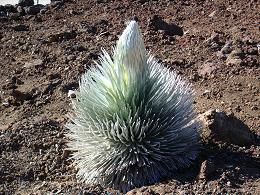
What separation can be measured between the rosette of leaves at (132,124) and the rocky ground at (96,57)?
0.39 ft

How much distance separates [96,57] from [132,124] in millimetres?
2268

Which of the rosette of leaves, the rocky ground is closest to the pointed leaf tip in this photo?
the rosette of leaves

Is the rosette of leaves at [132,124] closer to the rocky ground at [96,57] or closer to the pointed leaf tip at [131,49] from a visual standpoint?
the pointed leaf tip at [131,49]

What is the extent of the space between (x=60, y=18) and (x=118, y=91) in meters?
3.57

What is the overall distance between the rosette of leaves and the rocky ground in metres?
0.12

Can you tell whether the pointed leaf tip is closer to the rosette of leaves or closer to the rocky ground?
the rosette of leaves

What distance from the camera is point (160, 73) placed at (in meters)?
4.25

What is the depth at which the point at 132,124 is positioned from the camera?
416 centimetres

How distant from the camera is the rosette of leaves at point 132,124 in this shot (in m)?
4.16

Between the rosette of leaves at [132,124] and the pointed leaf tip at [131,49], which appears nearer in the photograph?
the pointed leaf tip at [131,49]

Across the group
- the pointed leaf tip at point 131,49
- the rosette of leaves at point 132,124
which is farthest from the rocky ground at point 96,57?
the pointed leaf tip at point 131,49

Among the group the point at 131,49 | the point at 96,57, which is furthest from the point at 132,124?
the point at 96,57

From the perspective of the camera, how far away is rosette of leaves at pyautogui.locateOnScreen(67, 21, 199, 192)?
164 inches

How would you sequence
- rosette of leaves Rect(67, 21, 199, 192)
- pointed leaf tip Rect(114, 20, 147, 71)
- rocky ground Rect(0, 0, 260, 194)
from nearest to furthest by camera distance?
pointed leaf tip Rect(114, 20, 147, 71), rosette of leaves Rect(67, 21, 199, 192), rocky ground Rect(0, 0, 260, 194)
